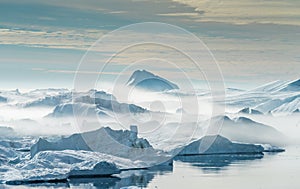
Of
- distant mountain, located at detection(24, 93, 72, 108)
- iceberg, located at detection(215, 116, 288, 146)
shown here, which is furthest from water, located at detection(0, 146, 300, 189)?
distant mountain, located at detection(24, 93, 72, 108)

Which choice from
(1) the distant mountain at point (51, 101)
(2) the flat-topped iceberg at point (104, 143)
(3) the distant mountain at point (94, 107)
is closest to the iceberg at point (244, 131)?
(3) the distant mountain at point (94, 107)

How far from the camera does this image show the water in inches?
1884

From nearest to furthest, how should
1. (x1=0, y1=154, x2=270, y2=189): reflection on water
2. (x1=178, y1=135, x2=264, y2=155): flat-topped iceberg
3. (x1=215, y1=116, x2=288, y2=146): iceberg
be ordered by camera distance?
(x1=0, y1=154, x2=270, y2=189): reflection on water → (x1=178, y1=135, x2=264, y2=155): flat-topped iceberg → (x1=215, y1=116, x2=288, y2=146): iceberg

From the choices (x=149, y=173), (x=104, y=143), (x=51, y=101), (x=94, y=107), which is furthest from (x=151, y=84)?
(x=149, y=173)

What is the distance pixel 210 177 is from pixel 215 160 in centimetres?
1817

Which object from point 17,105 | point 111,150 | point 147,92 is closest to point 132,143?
point 111,150

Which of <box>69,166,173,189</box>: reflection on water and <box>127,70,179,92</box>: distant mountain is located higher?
<box>127,70,179,92</box>: distant mountain

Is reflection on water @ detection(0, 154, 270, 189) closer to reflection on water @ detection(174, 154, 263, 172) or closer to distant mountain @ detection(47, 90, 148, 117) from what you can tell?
reflection on water @ detection(174, 154, 263, 172)

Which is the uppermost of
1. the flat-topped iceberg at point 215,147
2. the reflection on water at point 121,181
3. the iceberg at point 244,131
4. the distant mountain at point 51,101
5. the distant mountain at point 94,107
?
the distant mountain at point 51,101

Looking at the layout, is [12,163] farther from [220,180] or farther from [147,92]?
[147,92]

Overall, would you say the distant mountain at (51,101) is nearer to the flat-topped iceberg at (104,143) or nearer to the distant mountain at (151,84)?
the distant mountain at (151,84)

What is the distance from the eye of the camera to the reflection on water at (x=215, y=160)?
64.5m

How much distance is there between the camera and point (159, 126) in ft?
345

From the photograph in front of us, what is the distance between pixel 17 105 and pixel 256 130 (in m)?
90.4
